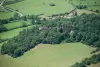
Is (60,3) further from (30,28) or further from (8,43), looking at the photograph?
(8,43)

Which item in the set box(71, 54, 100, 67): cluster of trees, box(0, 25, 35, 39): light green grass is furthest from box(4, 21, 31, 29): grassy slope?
box(71, 54, 100, 67): cluster of trees

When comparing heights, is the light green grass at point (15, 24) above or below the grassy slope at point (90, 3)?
below

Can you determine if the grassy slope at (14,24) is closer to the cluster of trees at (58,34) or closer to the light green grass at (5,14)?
the light green grass at (5,14)

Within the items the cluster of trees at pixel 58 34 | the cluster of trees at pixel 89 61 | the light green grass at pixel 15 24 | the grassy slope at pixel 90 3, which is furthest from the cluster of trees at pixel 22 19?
the cluster of trees at pixel 89 61

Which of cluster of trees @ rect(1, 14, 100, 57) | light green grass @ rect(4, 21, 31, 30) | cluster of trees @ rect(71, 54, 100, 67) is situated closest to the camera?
cluster of trees @ rect(71, 54, 100, 67)

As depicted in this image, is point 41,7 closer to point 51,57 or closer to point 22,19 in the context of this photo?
point 22,19

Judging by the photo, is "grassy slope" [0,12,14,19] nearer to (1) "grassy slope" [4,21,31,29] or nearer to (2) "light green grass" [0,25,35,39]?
(1) "grassy slope" [4,21,31,29]

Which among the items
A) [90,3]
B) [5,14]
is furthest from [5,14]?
[90,3]
